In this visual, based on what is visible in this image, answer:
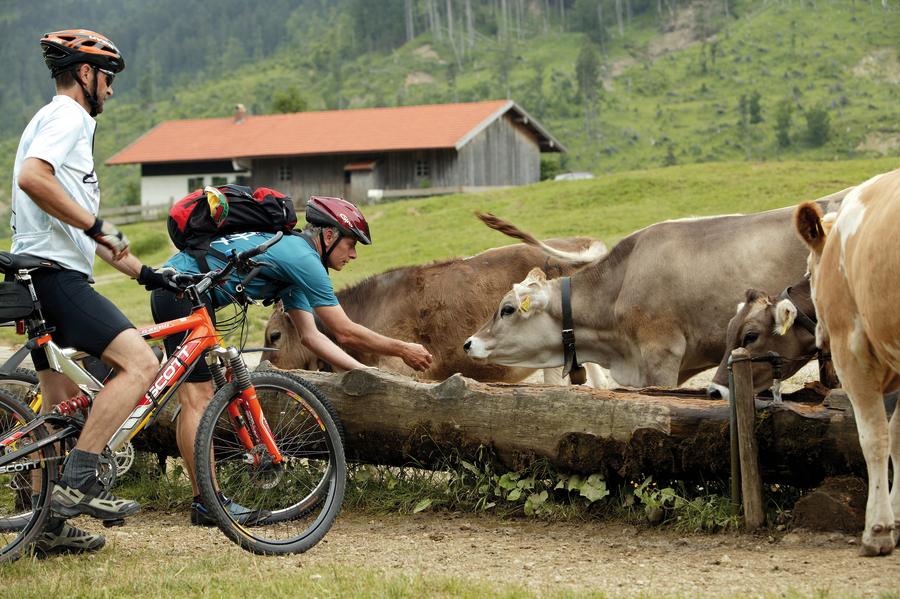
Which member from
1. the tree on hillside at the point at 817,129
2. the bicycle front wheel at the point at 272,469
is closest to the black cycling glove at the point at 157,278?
the bicycle front wheel at the point at 272,469

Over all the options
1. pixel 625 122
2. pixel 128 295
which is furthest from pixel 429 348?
pixel 625 122

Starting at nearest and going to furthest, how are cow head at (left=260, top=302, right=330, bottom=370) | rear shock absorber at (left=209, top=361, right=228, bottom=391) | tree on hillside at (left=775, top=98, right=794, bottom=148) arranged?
1. rear shock absorber at (left=209, top=361, right=228, bottom=391)
2. cow head at (left=260, top=302, right=330, bottom=370)
3. tree on hillside at (left=775, top=98, right=794, bottom=148)

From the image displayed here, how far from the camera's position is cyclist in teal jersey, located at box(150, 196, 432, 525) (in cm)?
645

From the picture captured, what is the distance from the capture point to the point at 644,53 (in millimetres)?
126375

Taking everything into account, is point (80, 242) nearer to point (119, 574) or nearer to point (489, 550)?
point (119, 574)

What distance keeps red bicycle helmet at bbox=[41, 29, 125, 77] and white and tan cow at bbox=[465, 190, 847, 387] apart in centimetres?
456

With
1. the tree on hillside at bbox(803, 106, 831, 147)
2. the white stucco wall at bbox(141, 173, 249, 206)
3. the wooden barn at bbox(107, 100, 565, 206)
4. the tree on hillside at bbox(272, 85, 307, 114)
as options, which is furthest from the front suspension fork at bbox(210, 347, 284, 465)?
the tree on hillside at bbox(803, 106, 831, 147)

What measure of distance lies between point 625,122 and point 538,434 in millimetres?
89014

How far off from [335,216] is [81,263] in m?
1.97

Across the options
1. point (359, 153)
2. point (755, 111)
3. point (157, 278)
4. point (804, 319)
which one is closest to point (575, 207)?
point (359, 153)

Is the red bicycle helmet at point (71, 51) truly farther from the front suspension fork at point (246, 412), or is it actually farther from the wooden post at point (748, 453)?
Answer: the wooden post at point (748, 453)

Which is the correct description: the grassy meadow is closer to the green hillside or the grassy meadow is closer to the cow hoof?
the cow hoof

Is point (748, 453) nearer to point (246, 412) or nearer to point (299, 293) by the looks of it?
point (246, 412)

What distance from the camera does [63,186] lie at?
5.61 meters
